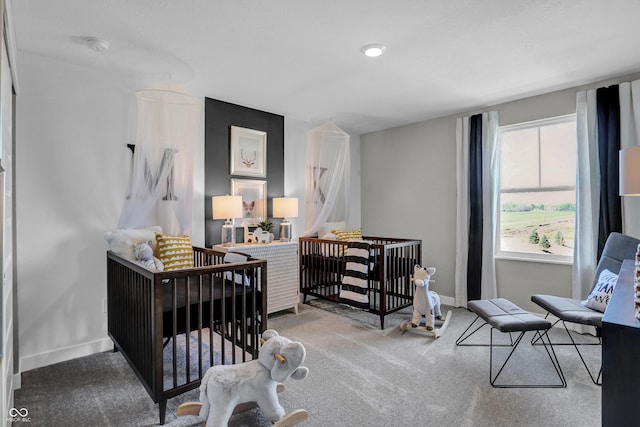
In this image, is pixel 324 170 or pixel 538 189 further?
pixel 324 170

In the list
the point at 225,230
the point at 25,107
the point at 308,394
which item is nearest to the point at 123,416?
the point at 308,394

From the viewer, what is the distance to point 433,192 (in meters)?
4.33

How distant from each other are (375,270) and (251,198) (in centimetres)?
163

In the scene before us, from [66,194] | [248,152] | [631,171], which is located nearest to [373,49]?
[631,171]

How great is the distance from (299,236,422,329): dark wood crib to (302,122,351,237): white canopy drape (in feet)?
1.03

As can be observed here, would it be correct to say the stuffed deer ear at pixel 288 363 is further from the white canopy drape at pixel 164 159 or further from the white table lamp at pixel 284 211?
the white table lamp at pixel 284 211

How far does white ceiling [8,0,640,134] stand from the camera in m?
1.97

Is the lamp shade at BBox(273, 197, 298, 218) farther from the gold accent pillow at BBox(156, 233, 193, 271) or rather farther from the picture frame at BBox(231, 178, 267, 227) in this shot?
the gold accent pillow at BBox(156, 233, 193, 271)

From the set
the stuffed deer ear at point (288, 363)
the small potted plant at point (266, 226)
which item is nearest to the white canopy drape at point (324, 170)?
the small potted plant at point (266, 226)

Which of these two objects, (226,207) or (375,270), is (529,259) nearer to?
(375,270)

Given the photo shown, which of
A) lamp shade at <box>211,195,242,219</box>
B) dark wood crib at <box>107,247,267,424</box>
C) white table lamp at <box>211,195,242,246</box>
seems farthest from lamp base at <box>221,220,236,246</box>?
dark wood crib at <box>107,247,267,424</box>

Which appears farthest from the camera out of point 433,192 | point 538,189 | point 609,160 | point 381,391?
point 433,192

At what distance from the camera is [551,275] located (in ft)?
11.2

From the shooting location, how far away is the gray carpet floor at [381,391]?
73.0 inches
